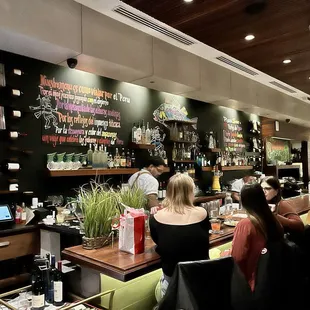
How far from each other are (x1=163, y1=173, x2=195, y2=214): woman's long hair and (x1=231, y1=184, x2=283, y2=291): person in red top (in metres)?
0.40

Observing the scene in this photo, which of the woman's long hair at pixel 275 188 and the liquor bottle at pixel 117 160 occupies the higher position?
the liquor bottle at pixel 117 160

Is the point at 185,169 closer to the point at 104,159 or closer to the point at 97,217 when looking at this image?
the point at 104,159

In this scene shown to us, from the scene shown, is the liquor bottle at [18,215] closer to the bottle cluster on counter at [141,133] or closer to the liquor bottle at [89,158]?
the liquor bottle at [89,158]

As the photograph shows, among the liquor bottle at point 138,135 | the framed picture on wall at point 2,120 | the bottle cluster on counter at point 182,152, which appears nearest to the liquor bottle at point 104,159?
the liquor bottle at point 138,135

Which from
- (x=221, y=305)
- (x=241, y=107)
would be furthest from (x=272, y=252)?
(x=241, y=107)

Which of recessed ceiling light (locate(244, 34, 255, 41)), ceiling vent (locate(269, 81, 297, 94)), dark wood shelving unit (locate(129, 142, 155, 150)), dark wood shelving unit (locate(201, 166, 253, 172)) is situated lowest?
dark wood shelving unit (locate(201, 166, 253, 172))

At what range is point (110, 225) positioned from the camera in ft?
7.66

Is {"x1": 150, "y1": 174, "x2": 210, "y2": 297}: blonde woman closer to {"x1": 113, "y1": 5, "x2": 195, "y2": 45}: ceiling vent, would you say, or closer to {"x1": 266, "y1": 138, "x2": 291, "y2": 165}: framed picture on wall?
{"x1": 113, "y1": 5, "x2": 195, "y2": 45}: ceiling vent

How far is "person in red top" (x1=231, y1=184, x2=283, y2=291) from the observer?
2.11 metres

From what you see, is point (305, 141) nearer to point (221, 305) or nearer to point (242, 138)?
point (242, 138)

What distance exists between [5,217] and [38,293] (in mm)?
1598

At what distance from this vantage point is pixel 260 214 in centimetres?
216

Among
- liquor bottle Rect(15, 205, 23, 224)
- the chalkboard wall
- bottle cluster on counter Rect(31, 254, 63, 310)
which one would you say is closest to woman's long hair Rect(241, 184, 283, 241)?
bottle cluster on counter Rect(31, 254, 63, 310)

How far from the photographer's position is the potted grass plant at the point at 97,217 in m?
2.25
